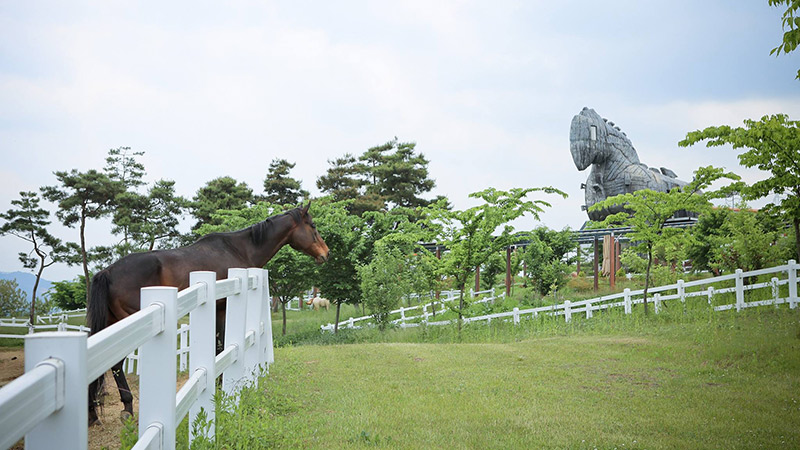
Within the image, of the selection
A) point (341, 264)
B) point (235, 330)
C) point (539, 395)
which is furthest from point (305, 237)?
point (341, 264)

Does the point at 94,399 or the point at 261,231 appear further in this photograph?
the point at 261,231

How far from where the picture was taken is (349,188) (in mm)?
44688

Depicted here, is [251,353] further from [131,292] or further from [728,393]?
[728,393]

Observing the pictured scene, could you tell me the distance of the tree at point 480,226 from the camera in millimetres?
15516

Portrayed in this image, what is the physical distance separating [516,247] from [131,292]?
89.4 feet

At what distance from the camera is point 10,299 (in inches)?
1190

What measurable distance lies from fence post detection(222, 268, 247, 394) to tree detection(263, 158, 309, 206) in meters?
40.7

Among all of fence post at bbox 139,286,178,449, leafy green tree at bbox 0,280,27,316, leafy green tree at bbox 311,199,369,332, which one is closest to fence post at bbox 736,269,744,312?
leafy green tree at bbox 311,199,369,332

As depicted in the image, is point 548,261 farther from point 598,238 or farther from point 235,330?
point 235,330

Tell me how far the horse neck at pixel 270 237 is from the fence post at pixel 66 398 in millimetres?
6096

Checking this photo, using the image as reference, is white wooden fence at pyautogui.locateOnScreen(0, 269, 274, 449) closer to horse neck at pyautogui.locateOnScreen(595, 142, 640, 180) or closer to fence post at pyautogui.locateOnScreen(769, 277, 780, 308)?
fence post at pyautogui.locateOnScreen(769, 277, 780, 308)

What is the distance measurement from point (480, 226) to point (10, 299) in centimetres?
2692

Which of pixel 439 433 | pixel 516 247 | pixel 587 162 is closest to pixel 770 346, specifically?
pixel 439 433

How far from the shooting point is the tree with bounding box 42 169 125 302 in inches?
1350
